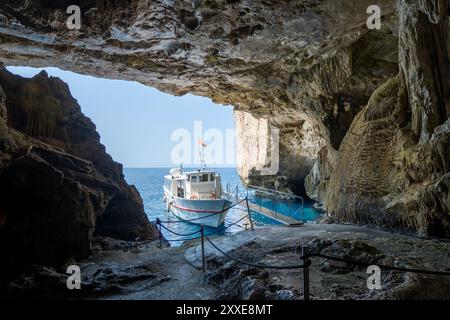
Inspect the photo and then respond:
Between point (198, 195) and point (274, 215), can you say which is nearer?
point (274, 215)

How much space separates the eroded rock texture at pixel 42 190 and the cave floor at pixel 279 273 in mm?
1023

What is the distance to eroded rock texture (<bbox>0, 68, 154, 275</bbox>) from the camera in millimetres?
7281

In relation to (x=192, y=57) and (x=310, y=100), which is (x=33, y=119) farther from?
(x=310, y=100)

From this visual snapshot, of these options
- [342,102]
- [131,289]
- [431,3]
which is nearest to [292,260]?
[131,289]

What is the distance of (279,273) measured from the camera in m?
5.00

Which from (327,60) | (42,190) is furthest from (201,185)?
(42,190)

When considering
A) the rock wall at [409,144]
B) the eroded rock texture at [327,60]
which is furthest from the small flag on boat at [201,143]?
the rock wall at [409,144]

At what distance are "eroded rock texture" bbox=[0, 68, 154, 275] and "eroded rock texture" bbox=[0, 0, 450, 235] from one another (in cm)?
184

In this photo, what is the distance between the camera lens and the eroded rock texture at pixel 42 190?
7281 millimetres

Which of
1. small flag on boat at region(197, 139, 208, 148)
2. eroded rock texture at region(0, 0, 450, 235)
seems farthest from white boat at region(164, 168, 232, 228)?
eroded rock texture at region(0, 0, 450, 235)

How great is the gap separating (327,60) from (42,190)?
36.8ft

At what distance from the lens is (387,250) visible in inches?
214

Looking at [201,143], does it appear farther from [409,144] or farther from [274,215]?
[409,144]

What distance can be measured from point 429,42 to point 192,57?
7491 millimetres
